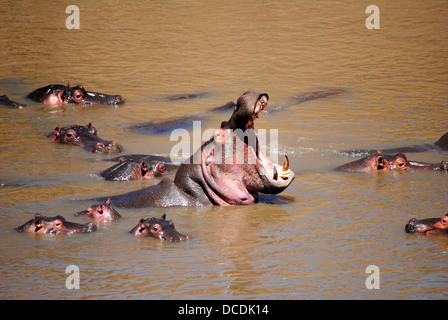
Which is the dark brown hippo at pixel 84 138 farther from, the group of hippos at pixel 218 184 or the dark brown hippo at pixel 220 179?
the dark brown hippo at pixel 220 179

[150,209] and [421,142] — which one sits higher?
[421,142]

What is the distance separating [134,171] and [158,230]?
214cm

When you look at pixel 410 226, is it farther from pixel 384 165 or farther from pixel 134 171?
pixel 134 171

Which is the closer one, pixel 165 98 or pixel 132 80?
pixel 165 98

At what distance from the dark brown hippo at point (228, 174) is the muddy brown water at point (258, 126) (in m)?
0.15

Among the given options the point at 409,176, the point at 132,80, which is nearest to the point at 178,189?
the point at 409,176

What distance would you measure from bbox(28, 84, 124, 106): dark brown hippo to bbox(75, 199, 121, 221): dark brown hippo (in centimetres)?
546

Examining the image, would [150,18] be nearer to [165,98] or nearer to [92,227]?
[165,98]

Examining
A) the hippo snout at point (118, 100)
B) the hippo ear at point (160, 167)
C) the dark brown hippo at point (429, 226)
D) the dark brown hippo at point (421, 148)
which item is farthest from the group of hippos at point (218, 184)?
the hippo snout at point (118, 100)

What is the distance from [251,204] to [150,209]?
3.38 feet

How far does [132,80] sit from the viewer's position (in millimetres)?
14406

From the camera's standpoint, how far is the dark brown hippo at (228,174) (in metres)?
7.59

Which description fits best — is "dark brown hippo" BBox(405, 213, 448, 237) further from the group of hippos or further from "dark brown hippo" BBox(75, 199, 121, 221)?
"dark brown hippo" BBox(75, 199, 121, 221)
